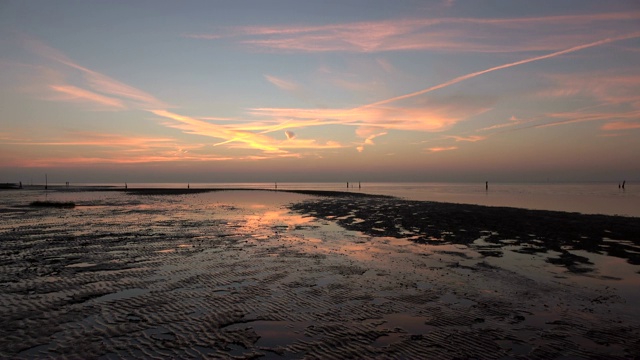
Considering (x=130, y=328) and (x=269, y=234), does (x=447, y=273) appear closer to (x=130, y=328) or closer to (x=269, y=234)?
(x=130, y=328)

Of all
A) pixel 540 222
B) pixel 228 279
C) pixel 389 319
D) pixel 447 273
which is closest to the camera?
pixel 389 319

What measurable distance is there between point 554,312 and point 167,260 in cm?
1448

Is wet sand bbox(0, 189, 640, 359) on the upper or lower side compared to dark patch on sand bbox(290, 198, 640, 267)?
lower

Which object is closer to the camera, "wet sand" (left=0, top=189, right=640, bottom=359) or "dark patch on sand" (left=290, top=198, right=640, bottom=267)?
"wet sand" (left=0, top=189, right=640, bottom=359)

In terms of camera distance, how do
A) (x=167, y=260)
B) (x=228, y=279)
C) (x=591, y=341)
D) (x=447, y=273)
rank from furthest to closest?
(x=167, y=260), (x=447, y=273), (x=228, y=279), (x=591, y=341)

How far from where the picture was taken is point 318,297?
35.7ft

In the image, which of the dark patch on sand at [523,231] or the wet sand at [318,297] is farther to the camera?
the dark patch on sand at [523,231]

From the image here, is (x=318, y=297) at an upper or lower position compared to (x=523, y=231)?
lower

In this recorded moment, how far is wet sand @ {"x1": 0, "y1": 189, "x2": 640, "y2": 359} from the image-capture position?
756cm

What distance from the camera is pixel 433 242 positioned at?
67.8ft

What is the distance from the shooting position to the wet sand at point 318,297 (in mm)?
7559

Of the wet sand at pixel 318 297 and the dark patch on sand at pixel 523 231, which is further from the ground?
the dark patch on sand at pixel 523 231

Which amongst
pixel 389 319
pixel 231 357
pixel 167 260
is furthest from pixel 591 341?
pixel 167 260

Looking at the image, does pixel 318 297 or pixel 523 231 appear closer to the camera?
pixel 318 297
